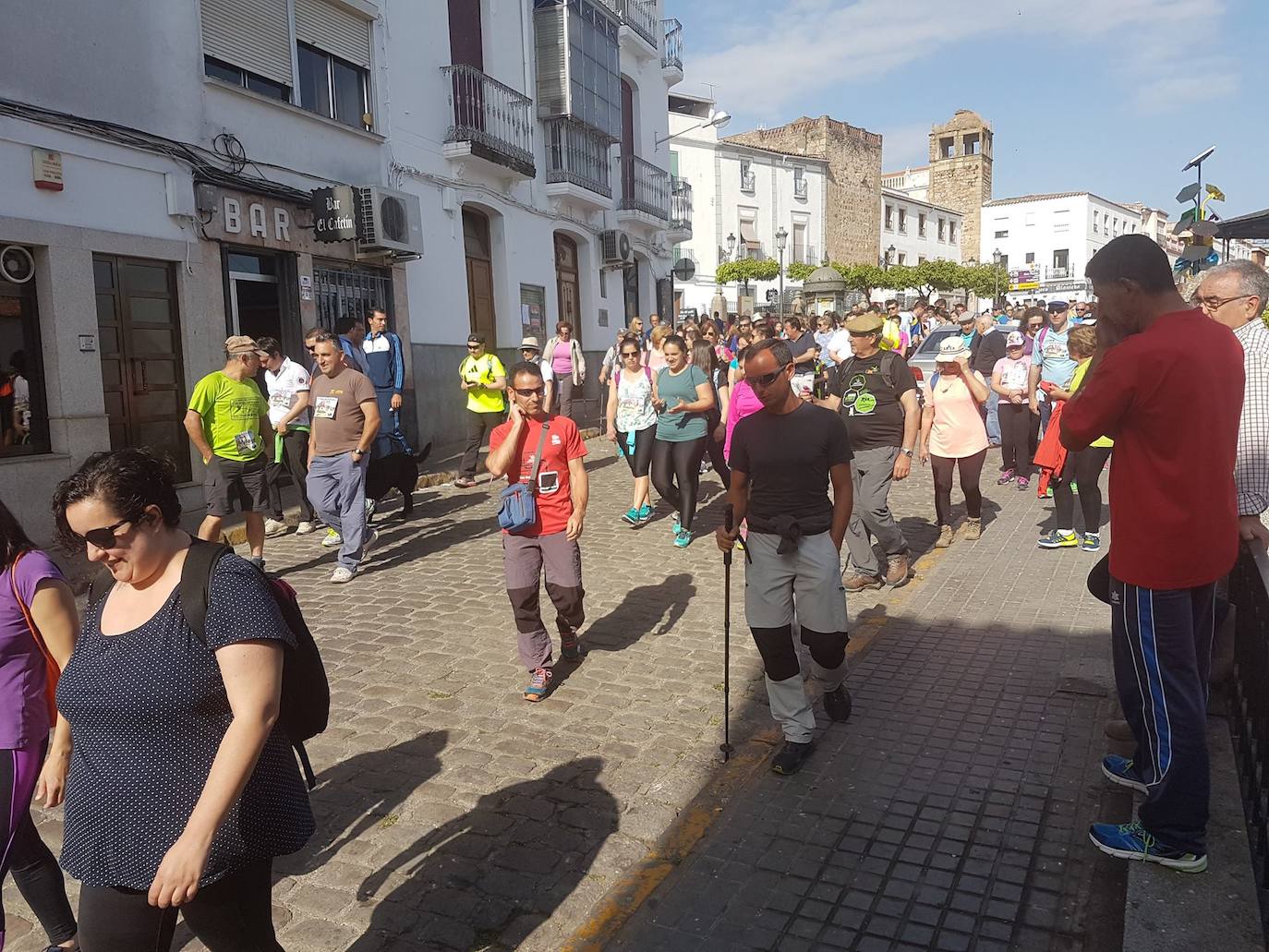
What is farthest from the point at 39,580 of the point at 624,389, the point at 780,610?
the point at 624,389

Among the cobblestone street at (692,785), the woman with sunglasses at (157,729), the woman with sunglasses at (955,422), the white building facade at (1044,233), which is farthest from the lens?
the white building facade at (1044,233)

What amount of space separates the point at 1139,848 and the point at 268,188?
11.2m

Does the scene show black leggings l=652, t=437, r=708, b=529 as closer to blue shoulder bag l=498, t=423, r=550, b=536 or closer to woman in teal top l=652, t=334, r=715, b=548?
woman in teal top l=652, t=334, r=715, b=548

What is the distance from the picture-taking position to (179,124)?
34.5 ft

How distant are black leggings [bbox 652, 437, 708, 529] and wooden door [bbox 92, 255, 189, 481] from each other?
5178 mm

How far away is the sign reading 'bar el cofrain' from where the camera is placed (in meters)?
12.3

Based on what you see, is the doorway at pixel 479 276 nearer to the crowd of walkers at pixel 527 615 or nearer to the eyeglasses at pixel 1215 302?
the crowd of walkers at pixel 527 615

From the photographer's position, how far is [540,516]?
5.43 m

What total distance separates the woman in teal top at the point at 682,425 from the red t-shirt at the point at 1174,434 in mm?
5422

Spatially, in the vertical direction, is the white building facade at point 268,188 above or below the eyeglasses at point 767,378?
above

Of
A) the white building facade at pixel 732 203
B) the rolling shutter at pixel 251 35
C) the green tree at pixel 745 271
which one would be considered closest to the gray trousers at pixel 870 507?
the rolling shutter at pixel 251 35

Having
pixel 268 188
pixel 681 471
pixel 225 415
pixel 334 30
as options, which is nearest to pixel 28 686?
pixel 225 415

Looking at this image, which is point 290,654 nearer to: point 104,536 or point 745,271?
point 104,536

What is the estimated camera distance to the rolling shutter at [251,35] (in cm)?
1108
